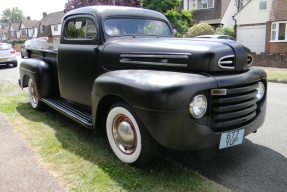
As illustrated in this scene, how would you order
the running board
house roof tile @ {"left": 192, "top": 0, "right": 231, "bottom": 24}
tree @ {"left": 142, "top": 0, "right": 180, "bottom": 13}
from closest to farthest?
the running board, tree @ {"left": 142, "top": 0, "right": 180, "bottom": 13}, house roof tile @ {"left": 192, "top": 0, "right": 231, "bottom": 24}

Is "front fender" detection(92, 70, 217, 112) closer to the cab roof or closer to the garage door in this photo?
the cab roof

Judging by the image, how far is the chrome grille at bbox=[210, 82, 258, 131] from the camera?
2.86 metres

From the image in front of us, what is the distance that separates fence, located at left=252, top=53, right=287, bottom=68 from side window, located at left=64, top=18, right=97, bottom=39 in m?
12.4

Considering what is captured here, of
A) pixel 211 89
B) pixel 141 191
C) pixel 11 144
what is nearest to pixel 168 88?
pixel 211 89

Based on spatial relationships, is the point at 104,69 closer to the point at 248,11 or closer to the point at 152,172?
the point at 152,172

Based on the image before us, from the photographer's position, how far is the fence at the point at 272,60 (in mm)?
14031

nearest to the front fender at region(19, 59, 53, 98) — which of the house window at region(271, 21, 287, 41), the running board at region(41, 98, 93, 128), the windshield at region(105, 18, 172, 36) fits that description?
the running board at region(41, 98, 93, 128)

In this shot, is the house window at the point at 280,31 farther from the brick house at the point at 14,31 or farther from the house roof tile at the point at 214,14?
A: the brick house at the point at 14,31

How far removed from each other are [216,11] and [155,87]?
2595cm

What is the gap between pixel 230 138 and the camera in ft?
9.75

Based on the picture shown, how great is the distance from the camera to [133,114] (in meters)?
3.01

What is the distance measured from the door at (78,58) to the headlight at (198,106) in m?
Answer: 1.75

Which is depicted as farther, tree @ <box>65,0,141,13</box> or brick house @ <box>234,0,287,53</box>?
brick house @ <box>234,0,287,53</box>

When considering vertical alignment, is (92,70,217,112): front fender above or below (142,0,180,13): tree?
below
